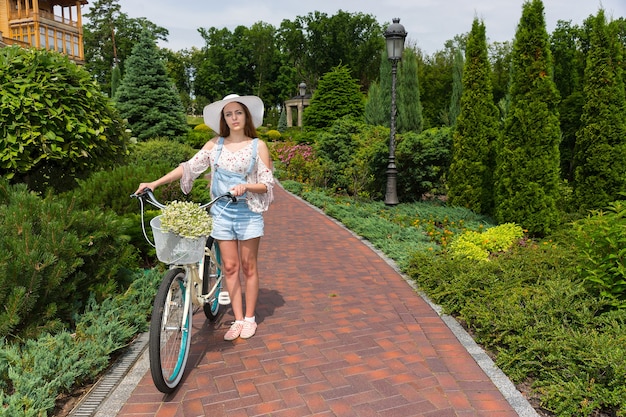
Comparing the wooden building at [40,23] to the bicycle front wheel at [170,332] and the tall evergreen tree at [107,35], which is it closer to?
the tall evergreen tree at [107,35]

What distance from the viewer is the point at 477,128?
32.1 feet

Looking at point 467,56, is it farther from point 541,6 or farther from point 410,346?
point 410,346

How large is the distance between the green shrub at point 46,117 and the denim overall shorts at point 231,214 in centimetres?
300

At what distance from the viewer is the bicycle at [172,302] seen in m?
2.84

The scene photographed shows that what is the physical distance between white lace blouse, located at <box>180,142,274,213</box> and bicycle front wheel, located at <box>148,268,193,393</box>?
0.80 meters

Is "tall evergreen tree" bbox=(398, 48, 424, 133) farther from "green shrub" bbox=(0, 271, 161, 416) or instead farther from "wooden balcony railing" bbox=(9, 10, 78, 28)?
"wooden balcony railing" bbox=(9, 10, 78, 28)

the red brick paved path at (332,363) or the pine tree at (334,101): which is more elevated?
the pine tree at (334,101)

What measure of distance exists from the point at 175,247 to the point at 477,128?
27.0ft

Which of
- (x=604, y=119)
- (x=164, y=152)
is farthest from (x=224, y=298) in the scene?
(x=164, y=152)

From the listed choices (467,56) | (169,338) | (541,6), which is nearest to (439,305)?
(169,338)

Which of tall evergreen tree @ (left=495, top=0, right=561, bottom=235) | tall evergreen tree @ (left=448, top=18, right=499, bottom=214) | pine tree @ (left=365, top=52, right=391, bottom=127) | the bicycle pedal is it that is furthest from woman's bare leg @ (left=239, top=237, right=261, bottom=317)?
pine tree @ (left=365, top=52, right=391, bottom=127)

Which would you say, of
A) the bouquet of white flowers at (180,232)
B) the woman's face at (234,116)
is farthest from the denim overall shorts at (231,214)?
the bouquet of white flowers at (180,232)

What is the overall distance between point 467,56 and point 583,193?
3.55m

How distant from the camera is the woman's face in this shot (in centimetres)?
372
